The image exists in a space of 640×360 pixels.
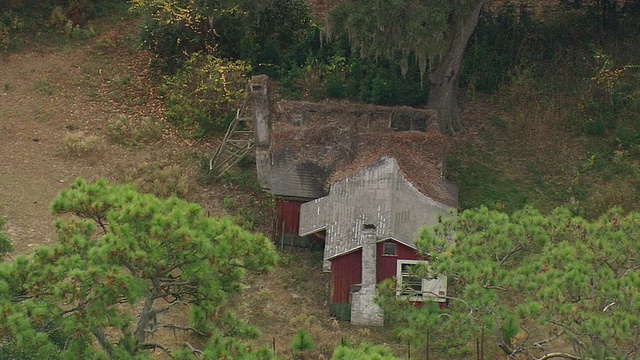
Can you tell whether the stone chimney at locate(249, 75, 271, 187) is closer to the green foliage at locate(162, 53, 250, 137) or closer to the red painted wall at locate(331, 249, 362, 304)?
the green foliage at locate(162, 53, 250, 137)

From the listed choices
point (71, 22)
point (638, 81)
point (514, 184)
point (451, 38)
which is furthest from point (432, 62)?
point (71, 22)

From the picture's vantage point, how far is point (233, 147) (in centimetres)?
3288

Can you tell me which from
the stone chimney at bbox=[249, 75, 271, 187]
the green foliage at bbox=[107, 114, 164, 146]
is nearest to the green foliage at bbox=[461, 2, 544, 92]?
the stone chimney at bbox=[249, 75, 271, 187]

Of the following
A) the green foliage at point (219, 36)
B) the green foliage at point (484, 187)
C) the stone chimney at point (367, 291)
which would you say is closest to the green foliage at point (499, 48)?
the green foliage at point (484, 187)

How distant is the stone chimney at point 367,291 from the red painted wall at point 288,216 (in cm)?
285

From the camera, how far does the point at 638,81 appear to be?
35.8 m

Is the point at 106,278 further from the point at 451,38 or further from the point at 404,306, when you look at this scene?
the point at 451,38

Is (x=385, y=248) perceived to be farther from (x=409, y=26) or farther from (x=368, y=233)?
(x=409, y=26)

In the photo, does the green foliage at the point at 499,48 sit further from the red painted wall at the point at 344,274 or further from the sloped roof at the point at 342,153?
the red painted wall at the point at 344,274

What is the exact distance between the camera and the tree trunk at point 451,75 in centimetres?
3228

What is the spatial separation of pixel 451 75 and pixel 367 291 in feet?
27.3

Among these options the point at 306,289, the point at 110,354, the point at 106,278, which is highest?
the point at 106,278

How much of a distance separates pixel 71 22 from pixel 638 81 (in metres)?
16.8

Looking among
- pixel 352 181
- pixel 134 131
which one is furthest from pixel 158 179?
pixel 352 181
